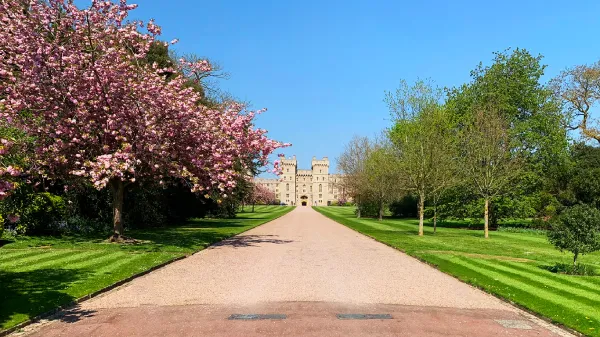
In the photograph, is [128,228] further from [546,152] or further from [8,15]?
[546,152]

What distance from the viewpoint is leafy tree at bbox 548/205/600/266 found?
14328mm

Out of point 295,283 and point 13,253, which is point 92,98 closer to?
point 13,253

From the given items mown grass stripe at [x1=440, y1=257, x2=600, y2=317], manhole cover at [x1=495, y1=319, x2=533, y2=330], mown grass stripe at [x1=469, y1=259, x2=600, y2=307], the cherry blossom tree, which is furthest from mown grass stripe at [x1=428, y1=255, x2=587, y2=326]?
the cherry blossom tree

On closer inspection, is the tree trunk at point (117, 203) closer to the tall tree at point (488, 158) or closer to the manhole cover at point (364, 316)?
the manhole cover at point (364, 316)

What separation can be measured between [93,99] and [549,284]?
A: 17.4 m

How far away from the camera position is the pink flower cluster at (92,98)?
16.4m

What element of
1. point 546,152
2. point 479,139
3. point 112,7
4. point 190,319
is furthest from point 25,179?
point 546,152

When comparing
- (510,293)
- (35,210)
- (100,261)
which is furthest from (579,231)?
(35,210)

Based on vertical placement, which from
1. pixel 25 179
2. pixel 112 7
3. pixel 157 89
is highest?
pixel 112 7

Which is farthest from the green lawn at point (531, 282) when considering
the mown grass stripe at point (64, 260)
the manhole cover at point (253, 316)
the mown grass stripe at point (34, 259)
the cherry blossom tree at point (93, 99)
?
the mown grass stripe at point (34, 259)

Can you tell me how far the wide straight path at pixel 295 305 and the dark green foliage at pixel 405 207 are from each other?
5100 centimetres

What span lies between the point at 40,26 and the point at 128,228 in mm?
15746

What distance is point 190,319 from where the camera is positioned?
818 cm

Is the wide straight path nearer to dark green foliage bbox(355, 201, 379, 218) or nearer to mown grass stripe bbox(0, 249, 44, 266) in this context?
mown grass stripe bbox(0, 249, 44, 266)
